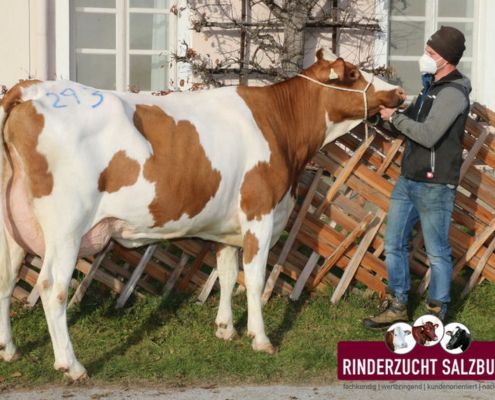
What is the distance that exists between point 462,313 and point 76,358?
9.63 ft

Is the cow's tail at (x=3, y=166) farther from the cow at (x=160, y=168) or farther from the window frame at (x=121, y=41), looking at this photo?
the window frame at (x=121, y=41)

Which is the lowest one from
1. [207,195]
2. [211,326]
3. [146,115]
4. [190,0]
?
[211,326]

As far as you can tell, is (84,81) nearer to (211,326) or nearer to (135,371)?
(211,326)

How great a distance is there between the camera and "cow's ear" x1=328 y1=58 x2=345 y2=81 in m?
5.63

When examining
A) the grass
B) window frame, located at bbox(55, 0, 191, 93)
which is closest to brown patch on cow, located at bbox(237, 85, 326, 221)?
the grass

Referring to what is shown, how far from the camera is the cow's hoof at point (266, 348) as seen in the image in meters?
5.33

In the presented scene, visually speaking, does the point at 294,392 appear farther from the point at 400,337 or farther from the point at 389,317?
the point at 389,317

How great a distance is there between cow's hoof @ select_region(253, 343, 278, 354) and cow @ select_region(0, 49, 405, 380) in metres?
0.01

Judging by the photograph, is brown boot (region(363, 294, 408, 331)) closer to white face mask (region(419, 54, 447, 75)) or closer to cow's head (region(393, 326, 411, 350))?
cow's head (region(393, 326, 411, 350))

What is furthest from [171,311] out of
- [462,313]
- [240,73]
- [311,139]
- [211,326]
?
[240,73]

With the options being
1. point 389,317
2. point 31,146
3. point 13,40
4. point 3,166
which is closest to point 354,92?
point 389,317

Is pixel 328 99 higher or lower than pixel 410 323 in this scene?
higher

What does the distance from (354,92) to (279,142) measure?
690 millimetres

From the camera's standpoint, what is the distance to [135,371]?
16.2 feet
